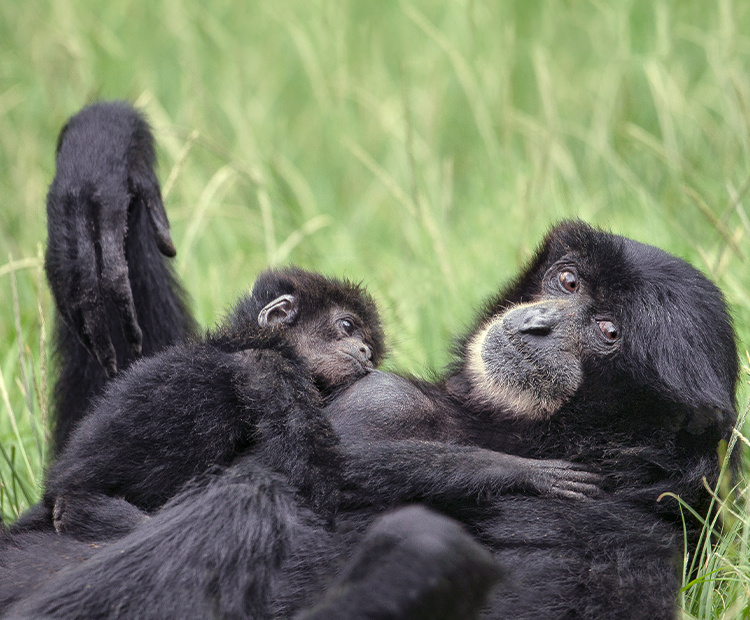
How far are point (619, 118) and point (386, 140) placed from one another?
2585 mm

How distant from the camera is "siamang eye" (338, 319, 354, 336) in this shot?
3998mm

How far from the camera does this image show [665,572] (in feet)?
9.33

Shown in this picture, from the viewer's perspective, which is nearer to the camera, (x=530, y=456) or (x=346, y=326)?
(x=530, y=456)

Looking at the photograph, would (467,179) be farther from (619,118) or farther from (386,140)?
(619,118)

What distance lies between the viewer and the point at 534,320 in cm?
343

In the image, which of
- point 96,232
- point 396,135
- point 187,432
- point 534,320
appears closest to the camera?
point 187,432

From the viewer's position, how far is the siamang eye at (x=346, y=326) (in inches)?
157

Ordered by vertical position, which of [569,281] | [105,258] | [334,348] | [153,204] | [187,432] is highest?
[153,204]

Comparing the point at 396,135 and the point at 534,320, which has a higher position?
the point at 396,135

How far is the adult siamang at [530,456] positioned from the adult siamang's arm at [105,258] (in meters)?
1.21

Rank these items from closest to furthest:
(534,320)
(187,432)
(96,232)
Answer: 1. (187,432)
2. (534,320)
3. (96,232)

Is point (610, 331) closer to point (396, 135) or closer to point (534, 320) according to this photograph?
point (534, 320)

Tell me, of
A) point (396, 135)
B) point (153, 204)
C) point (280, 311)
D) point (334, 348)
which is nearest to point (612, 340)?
point (334, 348)

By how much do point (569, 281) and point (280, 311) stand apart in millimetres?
1345
